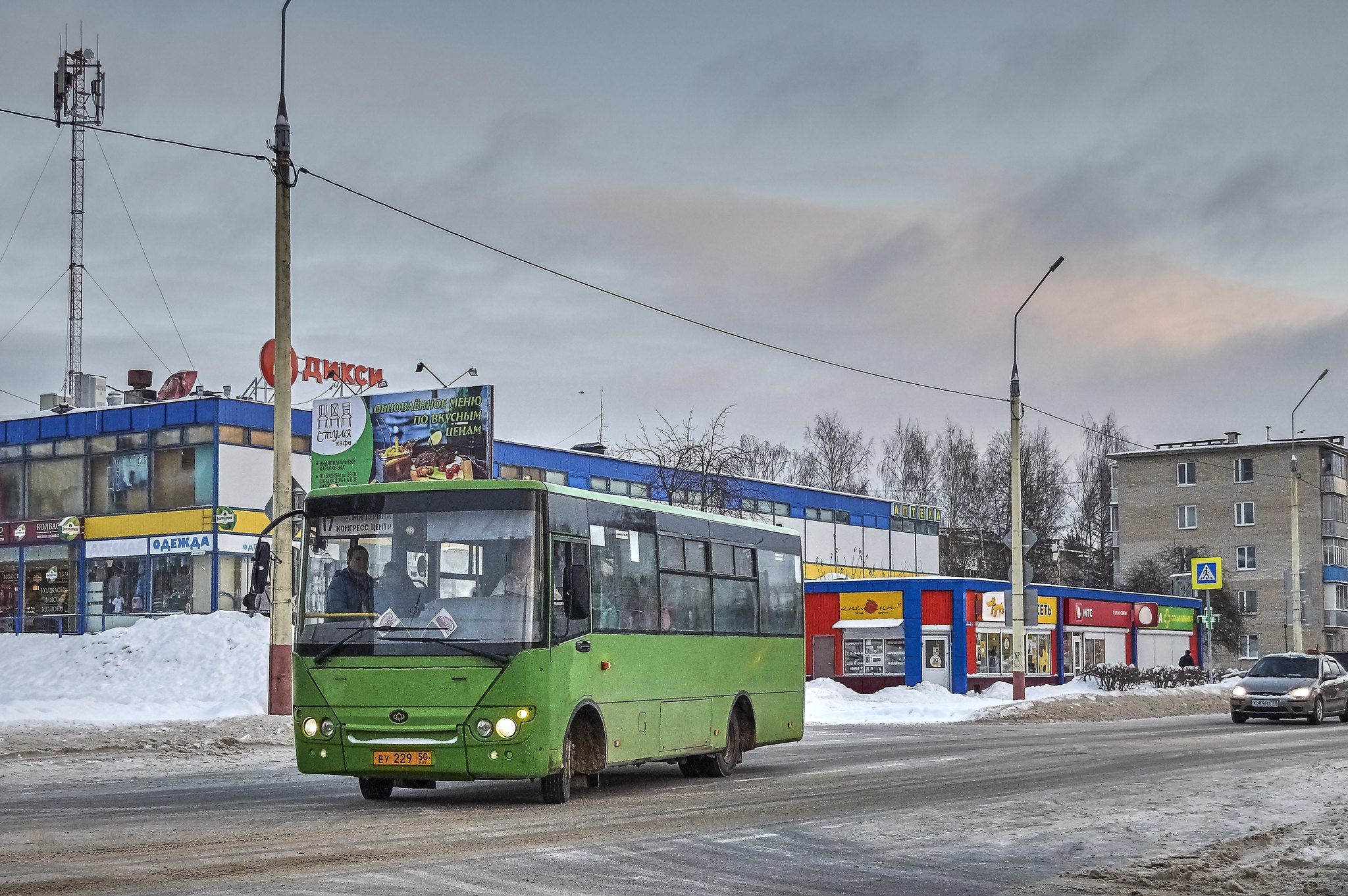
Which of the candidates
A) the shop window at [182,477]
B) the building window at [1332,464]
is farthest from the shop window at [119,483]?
the building window at [1332,464]

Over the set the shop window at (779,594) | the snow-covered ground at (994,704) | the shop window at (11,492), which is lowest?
the snow-covered ground at (994,704)

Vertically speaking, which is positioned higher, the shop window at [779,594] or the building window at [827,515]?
the building window at [827,515]

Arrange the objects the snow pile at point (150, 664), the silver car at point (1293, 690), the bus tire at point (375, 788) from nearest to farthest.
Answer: the bus tire at point (375, 788) < the silver car at point (1293, 690) < the snow pile at point (150, 664)

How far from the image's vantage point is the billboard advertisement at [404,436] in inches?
1722

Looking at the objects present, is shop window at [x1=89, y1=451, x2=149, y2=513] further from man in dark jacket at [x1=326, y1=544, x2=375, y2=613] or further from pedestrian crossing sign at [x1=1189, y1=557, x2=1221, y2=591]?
man in dark jacket at [x1=326, y1=544, x2=375, y2=613]

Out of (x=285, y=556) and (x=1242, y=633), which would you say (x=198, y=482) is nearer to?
(x=285, y=556)

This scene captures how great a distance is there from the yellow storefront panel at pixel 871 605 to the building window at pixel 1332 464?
58129 millimetres

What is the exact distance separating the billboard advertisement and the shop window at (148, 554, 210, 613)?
31.1 ft

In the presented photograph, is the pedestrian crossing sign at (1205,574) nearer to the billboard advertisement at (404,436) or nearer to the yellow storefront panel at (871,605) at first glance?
the yellow storefront panel at (871,605)

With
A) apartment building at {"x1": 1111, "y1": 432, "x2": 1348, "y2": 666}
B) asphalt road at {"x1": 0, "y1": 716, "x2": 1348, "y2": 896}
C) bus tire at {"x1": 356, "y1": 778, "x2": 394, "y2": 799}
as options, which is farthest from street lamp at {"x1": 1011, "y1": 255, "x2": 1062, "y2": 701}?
apartment building at {"x1": 1111, "y1": 432, "x2": 1348, "y2": 666}

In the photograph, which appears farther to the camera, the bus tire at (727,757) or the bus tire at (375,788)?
the bus tire at (727,757)

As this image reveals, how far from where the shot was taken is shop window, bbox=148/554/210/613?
5291 cm

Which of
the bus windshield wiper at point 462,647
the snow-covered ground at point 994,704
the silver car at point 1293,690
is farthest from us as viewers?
A: the snow-covered ground at point 994,704

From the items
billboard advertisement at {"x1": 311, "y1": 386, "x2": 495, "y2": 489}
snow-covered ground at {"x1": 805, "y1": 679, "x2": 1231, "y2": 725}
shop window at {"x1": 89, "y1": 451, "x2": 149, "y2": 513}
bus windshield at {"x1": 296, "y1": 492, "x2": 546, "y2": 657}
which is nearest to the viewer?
bus windshield at {"x1": 296, "y1": 492, "x2": 546, "y2": 657}
